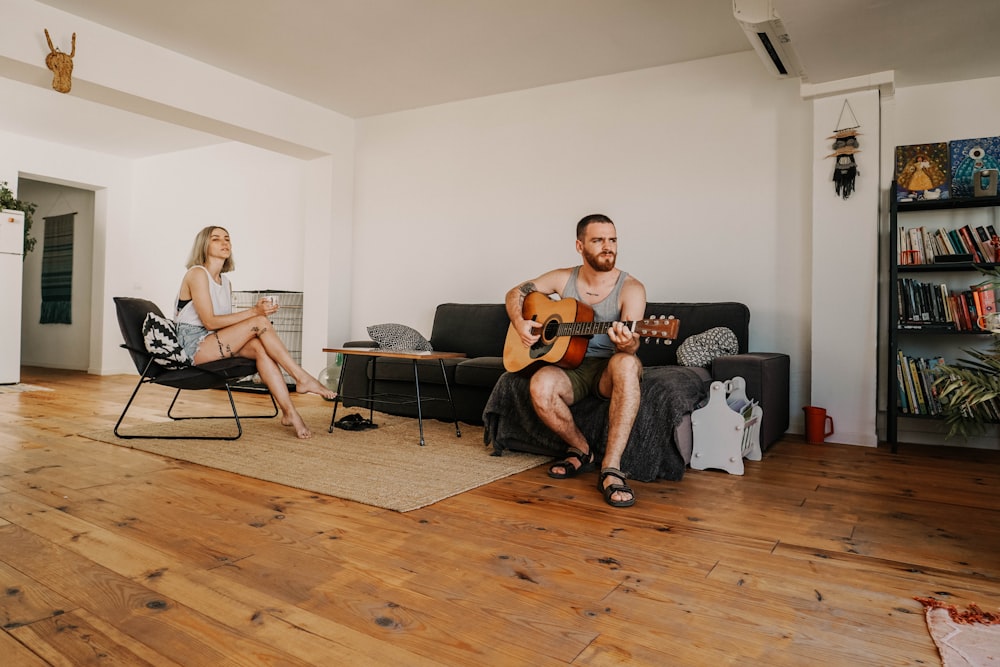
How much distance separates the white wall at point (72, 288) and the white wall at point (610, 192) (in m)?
4.31

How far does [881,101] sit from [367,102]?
3.82 m

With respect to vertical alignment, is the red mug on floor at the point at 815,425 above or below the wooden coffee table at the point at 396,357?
below

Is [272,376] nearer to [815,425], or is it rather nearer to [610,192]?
[610,192]

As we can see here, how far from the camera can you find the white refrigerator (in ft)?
20.7

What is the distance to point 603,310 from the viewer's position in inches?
112

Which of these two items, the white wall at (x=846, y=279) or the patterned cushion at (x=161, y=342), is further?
the white wall at (x=846, y=279)

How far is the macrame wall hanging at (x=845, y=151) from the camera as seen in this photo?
148 inches

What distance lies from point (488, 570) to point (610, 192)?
11.3ft

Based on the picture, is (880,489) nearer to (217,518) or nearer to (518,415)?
(518,415)

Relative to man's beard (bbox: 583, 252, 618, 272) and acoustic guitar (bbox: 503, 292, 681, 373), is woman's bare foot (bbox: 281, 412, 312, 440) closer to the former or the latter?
acoustic guitar (bbox: 503, 292, 681, 373)

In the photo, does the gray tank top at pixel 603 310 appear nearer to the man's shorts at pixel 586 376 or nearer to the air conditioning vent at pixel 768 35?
the man's shorts at pixel 586 376

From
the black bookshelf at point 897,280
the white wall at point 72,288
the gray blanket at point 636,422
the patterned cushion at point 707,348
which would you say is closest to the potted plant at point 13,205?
the white wall at point 72,288

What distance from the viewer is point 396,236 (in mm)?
5680

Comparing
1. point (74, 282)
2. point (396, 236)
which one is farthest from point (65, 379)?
point (396, 236)
